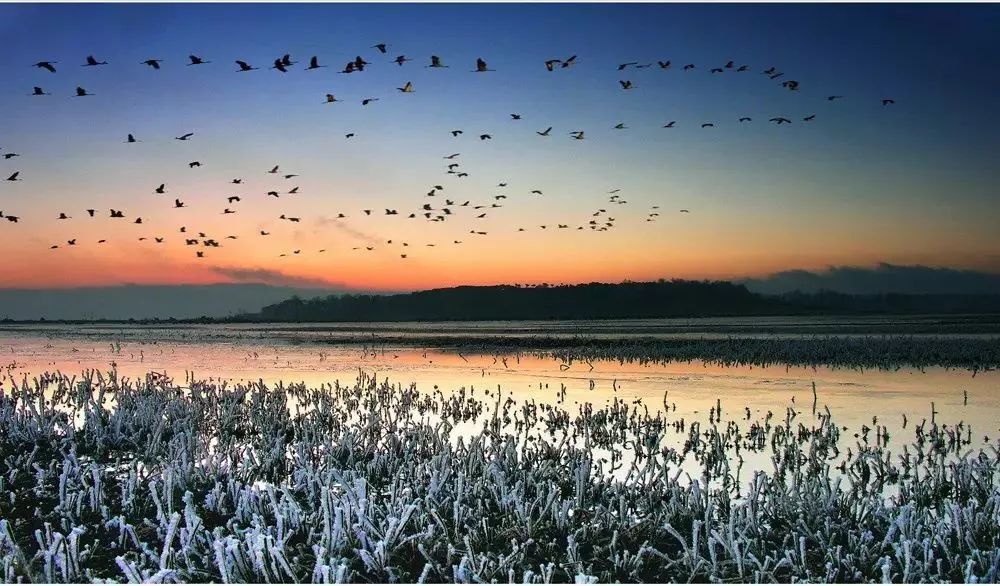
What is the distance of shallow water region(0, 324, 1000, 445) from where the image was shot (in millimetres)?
17750

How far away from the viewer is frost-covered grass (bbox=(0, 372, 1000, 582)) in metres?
6.76

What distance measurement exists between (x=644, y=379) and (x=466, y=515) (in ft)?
57.4

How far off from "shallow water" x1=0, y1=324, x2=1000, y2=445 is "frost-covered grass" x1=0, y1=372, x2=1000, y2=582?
A: 4445 mm

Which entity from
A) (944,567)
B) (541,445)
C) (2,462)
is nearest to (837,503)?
(944,567)

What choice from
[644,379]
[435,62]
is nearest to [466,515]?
[435,62]

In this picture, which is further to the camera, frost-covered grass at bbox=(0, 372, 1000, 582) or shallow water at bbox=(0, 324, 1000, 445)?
shallow water at bbox=(0, 324, 1000, 445)

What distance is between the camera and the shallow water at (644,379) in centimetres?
1775

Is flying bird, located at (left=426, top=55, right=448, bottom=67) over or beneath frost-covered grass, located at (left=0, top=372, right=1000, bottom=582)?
over

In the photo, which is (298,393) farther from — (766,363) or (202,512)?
(766,363)

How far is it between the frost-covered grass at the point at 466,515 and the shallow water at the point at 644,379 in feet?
14.6

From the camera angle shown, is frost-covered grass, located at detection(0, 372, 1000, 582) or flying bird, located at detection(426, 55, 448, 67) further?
flying bird, located at detection(426, 55, 448, 67)

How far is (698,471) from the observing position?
460 inches

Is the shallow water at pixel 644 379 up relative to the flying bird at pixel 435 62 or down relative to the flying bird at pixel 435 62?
down

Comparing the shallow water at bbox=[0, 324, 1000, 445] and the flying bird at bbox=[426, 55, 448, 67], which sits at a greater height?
the flying bird at bbox=[426, 55, 448, 67]
